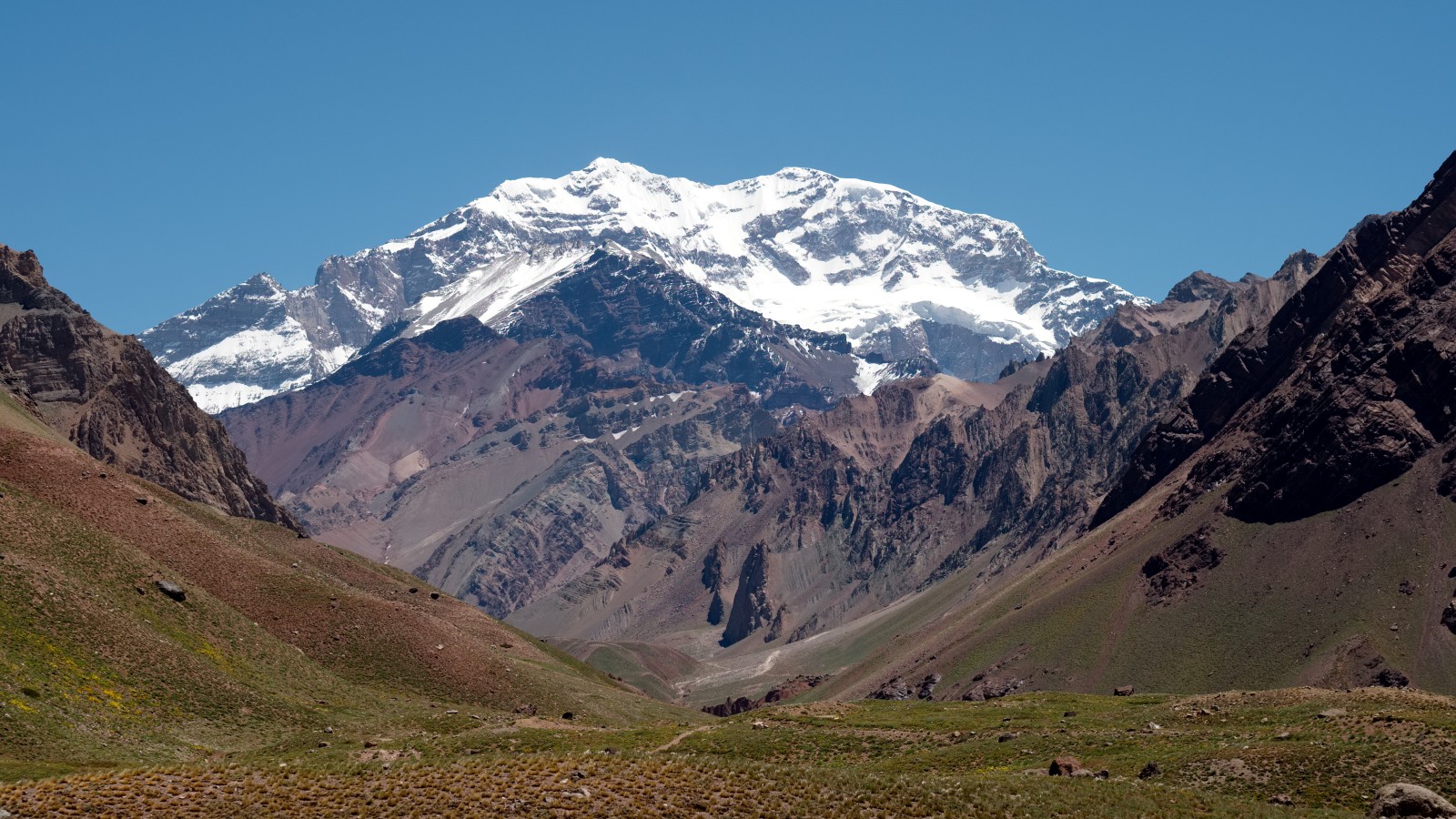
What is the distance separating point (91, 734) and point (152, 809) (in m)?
24.9

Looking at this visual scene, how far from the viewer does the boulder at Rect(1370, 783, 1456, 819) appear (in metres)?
59.2

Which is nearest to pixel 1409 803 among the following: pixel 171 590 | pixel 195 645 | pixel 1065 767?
pixel 1065 767

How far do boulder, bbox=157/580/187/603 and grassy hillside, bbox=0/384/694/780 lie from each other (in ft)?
2.01

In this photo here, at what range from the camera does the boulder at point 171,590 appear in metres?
109

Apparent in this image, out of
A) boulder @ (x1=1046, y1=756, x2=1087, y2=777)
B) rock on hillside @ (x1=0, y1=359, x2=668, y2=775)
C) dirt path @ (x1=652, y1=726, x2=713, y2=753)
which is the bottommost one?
dirt path @ (x1=652, y1=726, x2=713, y2=753)

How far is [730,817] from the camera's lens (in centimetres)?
6072

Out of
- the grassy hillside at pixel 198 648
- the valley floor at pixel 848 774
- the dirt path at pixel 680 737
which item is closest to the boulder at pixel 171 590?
the grassy hillside at pixel 198 648

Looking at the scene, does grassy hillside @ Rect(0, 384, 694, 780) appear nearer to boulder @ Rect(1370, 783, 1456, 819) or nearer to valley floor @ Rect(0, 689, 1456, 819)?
valley floor @ Rect(0, 689, 1456, 819)

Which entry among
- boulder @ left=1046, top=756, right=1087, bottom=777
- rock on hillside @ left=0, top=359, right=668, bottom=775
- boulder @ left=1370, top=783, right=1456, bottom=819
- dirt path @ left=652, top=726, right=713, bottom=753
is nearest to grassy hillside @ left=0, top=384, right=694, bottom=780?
rock on hillside @ left=0, top=359, right=668, bottom=775

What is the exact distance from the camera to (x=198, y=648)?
342ft

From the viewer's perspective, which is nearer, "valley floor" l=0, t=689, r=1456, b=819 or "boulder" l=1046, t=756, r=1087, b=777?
"valley floor" l=0, t=689, r=1456, b=819

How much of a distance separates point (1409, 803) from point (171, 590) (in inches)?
3344

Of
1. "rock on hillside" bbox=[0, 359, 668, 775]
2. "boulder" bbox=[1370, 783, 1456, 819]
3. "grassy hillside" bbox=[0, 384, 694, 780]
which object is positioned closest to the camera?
"boulder" bbox=[1370, 783, 1456, 819]

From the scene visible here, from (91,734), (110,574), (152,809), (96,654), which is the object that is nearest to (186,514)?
(110,574)
